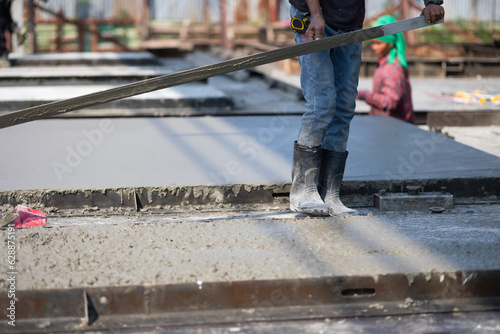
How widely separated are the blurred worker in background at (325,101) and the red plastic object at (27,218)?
1.38m

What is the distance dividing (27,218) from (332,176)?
170 centimetres

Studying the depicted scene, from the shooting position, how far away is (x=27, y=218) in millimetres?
3484

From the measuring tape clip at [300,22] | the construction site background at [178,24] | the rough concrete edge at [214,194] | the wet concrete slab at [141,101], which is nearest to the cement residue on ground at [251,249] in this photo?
the rough concrete edge at [214,194]

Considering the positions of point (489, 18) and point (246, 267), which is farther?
point (489, 18)

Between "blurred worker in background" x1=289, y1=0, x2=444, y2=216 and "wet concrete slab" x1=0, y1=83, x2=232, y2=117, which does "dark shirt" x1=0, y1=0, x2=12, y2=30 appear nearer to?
"wet concrete slab" x1=0, y1=83, x2=232, y2=117

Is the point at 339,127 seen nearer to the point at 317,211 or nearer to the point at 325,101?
the point at 325,101

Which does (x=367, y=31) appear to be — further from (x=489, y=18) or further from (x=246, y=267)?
(x=489, y=18)

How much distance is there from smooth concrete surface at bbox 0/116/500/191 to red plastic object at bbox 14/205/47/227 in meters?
0.29

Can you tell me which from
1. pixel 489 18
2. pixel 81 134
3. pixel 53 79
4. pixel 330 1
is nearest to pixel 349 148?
pixel 330 1

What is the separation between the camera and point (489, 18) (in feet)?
79.8

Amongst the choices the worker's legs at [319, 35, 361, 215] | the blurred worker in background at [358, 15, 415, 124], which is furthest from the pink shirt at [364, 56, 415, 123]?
the worker's legs at [319, 35, 361, 215]

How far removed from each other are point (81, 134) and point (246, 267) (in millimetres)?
3087

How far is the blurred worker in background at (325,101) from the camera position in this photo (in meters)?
3.44

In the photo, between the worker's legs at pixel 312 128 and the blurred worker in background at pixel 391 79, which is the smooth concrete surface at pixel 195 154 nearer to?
the blurred worker in background at pixel 391 79
